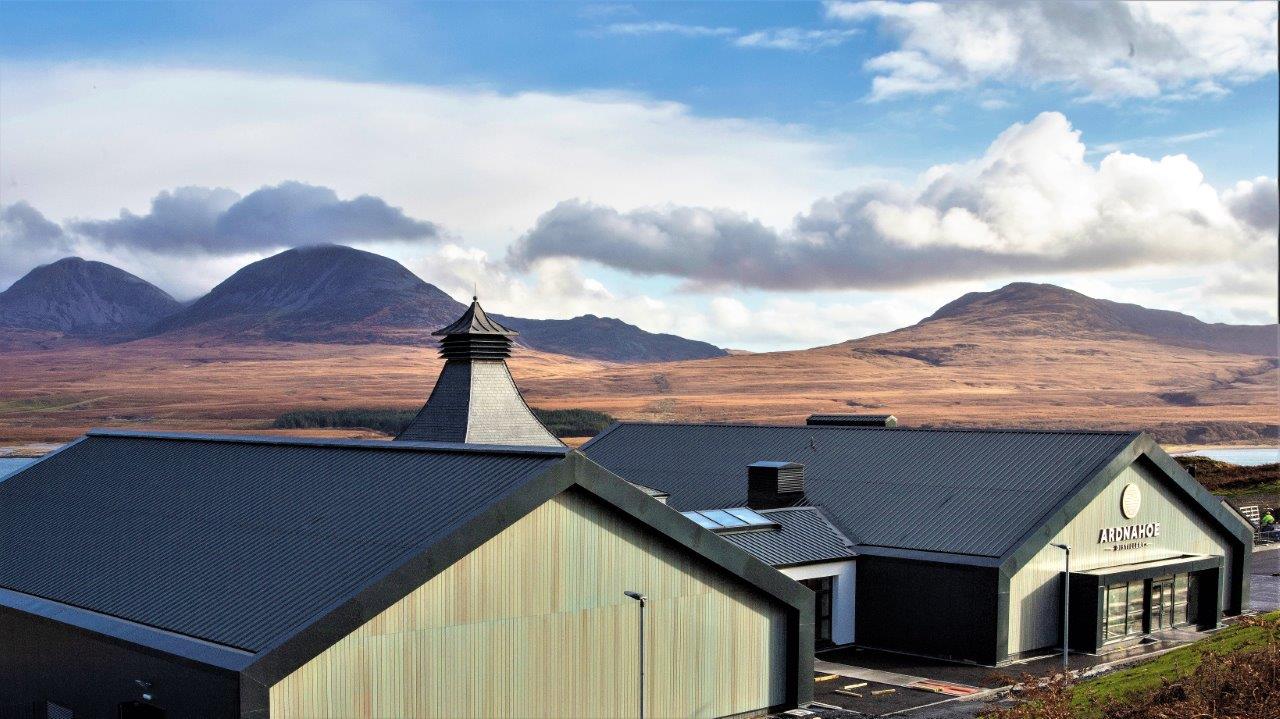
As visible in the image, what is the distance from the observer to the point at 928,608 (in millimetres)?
40000

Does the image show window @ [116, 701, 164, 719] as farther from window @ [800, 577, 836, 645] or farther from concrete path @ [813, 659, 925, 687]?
window @ [800, 577, 836, 645]

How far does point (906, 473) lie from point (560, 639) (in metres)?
23.4

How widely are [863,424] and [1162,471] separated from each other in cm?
1275

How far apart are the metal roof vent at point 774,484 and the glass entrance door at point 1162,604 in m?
13.1

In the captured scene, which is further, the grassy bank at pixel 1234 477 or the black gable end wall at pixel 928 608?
the grassy bank at pixel 1234 477

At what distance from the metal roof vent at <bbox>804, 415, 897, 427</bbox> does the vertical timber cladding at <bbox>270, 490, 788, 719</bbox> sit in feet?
74.4

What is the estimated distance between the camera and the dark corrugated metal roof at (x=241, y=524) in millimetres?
24812

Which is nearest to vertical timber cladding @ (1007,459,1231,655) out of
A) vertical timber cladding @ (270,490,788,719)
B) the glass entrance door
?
the glass entrance door

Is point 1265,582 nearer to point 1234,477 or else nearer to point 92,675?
point 1234,477

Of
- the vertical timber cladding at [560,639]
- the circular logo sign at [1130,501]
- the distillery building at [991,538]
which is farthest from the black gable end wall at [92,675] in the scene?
the circular logo sign at [1130,501]

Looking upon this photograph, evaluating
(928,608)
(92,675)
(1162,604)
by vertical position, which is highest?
(92,675)

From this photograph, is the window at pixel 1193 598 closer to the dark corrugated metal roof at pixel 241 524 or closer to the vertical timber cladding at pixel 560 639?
the vertical timber cladding at pixel 560 639

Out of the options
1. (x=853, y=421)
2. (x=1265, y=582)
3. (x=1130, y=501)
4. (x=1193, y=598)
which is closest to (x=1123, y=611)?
(x=1130, y=501)

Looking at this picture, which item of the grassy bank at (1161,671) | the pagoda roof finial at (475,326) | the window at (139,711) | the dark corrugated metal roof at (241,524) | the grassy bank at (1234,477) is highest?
the pagoda roof finial at (475,326)
